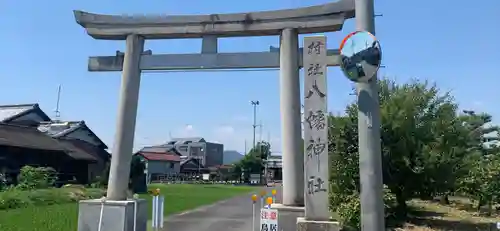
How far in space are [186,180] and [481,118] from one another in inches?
1680

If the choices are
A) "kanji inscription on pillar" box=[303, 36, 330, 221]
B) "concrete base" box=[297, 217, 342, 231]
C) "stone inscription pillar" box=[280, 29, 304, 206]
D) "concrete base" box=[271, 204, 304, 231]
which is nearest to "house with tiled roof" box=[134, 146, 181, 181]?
"stone inscription pillar" box=[280, 29, 304, 206]

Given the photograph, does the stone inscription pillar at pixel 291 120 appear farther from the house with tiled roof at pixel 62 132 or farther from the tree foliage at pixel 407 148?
the house with tiled roof at pixel 62 132

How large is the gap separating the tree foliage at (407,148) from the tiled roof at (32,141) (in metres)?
20.2

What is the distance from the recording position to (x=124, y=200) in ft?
28.9

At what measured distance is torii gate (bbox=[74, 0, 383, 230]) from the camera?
8.33 meters

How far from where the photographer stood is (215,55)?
8.90 metres

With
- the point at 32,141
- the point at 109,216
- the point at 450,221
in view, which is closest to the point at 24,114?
the point at 32,141

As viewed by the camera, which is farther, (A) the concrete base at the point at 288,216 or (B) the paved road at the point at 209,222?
(B) the paved road at the point at 209,222

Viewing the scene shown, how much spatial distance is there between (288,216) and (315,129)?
6.00 ft

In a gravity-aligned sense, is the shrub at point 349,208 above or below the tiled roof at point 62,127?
below

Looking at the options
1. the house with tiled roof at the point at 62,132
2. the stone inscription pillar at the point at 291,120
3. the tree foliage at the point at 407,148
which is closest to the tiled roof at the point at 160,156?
the house with tiled roof at the point at 62,132

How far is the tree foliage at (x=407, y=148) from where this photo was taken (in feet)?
43.2

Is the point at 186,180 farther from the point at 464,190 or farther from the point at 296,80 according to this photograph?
the point at 296,80

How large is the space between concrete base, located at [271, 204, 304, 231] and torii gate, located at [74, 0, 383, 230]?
25 centimetres
